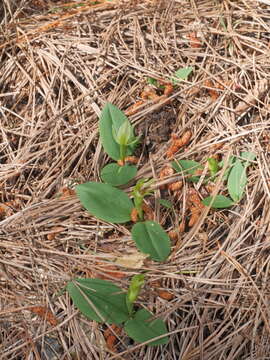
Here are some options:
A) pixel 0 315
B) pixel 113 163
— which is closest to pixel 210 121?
pixel 113 163

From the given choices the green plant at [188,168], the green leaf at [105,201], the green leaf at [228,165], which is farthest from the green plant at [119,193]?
the green leaf at [228,165]

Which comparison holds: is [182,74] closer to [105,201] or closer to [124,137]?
[124,137]

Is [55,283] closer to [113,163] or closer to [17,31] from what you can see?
[113,163]

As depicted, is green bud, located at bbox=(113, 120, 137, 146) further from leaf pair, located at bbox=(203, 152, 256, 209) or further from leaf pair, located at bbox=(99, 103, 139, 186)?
leaf pair, located at bbox=(203, 152, 256, 209)

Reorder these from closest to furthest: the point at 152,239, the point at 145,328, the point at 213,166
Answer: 1. the point at 145,328
2. the point at 152,239
3. the point at 213,166

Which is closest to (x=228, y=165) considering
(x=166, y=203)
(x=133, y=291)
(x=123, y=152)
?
(x=166, y=203)

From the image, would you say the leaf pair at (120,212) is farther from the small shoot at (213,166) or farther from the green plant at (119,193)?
the small shoot at (213,166)

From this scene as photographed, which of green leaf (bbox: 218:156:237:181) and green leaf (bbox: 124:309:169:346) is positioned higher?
green leaf (bbox: 218:156:237:181)

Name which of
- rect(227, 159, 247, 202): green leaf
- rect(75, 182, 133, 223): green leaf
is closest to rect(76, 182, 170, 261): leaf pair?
rect(75, 182, 133, 223): green leaf
